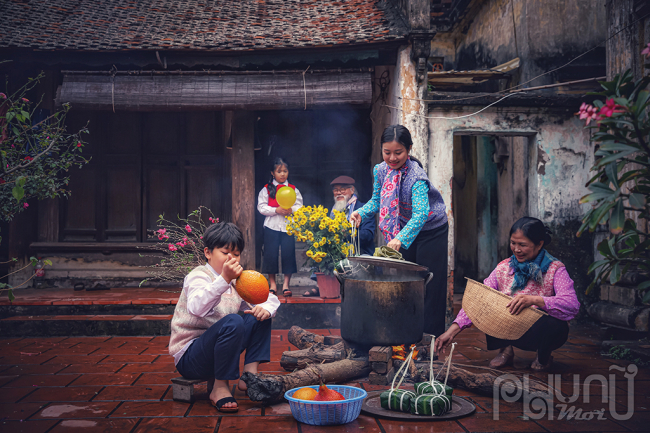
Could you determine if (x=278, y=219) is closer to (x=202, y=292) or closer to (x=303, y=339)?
(x=303, y=339)

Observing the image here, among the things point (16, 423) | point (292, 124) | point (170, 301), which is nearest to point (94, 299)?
point (170, 301)

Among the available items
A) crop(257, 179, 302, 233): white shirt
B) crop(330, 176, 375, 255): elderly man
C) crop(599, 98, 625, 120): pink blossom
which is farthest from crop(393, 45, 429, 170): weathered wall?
crop(599, 98, 625, 120): pink blossom

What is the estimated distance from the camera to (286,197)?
6.78 m

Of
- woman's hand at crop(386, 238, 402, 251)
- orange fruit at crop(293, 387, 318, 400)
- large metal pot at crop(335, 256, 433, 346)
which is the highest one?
woman's hand at crop(386, 238, 402, 251)

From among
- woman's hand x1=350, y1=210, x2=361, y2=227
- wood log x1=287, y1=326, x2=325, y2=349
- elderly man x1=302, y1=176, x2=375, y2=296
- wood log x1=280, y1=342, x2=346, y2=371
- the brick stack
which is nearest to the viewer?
the brick stack

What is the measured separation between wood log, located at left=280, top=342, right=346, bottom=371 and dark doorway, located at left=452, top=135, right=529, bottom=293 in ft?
16.3

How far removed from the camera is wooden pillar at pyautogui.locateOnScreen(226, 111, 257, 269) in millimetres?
7133

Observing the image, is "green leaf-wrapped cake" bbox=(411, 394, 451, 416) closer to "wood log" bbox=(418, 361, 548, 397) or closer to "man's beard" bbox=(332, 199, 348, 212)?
"wood log" bbox=(418, 361, 548, 397)

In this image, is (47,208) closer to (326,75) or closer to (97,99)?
(97,99)

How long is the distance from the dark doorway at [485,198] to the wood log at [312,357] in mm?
4954

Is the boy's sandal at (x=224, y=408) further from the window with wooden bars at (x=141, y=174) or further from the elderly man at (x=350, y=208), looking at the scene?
the window with wooden bars at (x=141, y=174)

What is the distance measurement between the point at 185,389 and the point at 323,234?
316 cm

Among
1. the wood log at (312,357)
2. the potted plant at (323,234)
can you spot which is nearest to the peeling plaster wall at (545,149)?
the potted plant at (323,234)

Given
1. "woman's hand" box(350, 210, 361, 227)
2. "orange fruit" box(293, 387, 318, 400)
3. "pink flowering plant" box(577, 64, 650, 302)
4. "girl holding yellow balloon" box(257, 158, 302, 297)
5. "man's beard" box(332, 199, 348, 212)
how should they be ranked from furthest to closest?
"man's beard" box(332, 199, 348, 212), "girl holding yellow balloon" box(257, 158, 302, 297), "woman's hand" box(350, 210, 361, 227), "orange fruit" box(293, 387, 318, 400), "pink flowering plant" box(577, 64, 650, 302)
